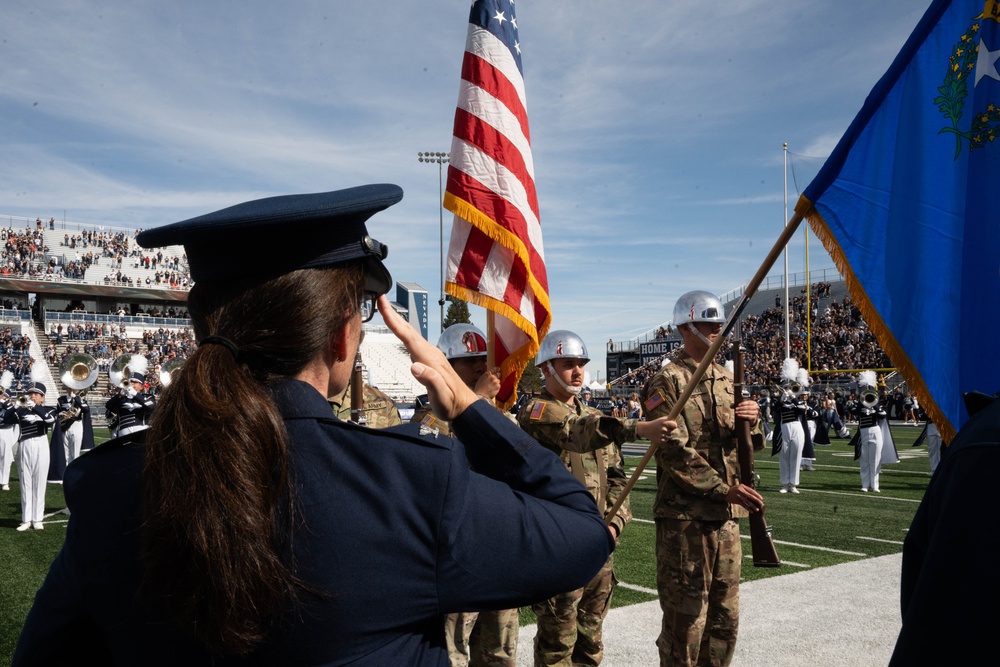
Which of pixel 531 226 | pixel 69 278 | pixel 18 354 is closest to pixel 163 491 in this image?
pixel 531 226

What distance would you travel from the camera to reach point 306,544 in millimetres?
1234

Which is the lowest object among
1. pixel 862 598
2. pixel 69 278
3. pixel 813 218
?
pixel 862 598

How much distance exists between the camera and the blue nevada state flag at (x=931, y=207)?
2.46 meters

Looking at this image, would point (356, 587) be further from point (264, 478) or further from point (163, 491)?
point (163, 491)

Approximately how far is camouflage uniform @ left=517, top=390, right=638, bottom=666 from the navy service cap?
10.7 feet

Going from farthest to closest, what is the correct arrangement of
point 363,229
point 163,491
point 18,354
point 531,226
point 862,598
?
point 18,354 < point 862,598 < point 531,226 < point 363,229 < point 163,491

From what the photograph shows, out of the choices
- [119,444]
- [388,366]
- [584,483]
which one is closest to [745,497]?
[584,483]

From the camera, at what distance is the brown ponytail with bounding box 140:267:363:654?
1.15 m

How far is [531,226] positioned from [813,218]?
6.80 ft

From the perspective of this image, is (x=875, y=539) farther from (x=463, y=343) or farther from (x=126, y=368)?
A: (x=126, y=368)

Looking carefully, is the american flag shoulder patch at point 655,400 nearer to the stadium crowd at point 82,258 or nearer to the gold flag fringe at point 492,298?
→ the gold flag fringe at point 492,298

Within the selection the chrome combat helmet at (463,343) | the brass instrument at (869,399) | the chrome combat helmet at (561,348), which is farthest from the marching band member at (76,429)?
the brass instrument at (869,399)

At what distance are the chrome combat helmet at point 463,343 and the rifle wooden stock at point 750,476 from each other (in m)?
2.18

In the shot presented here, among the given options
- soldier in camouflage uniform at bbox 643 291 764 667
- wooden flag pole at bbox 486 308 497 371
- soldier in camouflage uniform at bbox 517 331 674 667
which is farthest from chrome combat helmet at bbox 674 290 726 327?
wooden flag pole at bbox 486 308 497 371
